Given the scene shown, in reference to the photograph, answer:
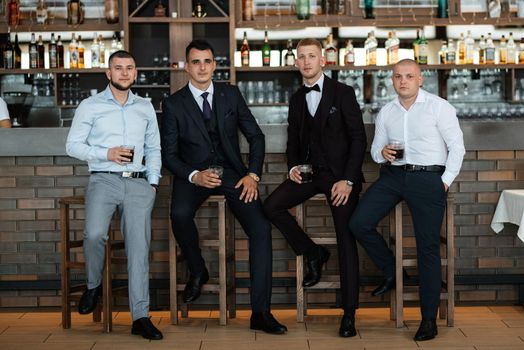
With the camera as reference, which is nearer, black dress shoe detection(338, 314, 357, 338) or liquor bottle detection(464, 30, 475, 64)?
black dress shoe detection(338, 314, 357, 338)

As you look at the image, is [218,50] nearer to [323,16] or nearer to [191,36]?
[191,36]

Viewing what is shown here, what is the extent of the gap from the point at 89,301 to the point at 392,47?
3.94 m

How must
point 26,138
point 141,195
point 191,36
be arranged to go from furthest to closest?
point 191,36 < point 26,138 < point 141,195

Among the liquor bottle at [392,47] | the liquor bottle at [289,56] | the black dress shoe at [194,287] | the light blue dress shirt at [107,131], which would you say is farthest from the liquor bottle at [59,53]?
the black dress shoe at [194,287]

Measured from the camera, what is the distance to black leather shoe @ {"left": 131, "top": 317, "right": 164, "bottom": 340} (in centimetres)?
423

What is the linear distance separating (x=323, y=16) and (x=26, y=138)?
3258mm

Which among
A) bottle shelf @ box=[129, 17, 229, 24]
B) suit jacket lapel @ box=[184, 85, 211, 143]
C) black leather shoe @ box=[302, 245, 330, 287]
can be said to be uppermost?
bottle shelf @ box=[129, 17, 229, 24]

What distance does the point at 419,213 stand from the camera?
4.29 metres

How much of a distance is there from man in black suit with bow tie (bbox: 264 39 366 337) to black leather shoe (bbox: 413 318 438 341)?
1.31 ft

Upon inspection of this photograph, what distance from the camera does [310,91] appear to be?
4.62m

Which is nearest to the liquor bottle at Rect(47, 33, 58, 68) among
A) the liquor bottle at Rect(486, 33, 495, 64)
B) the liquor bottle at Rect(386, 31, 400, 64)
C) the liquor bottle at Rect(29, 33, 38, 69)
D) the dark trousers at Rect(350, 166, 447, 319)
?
the liquor bottle at Rect(29, 33, 38, 69)

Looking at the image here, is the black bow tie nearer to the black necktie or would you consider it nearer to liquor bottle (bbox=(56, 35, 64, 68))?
the black necktie

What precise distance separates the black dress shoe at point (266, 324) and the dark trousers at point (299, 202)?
0.38 meters

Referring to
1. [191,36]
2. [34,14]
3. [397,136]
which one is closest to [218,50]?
[191,36]
